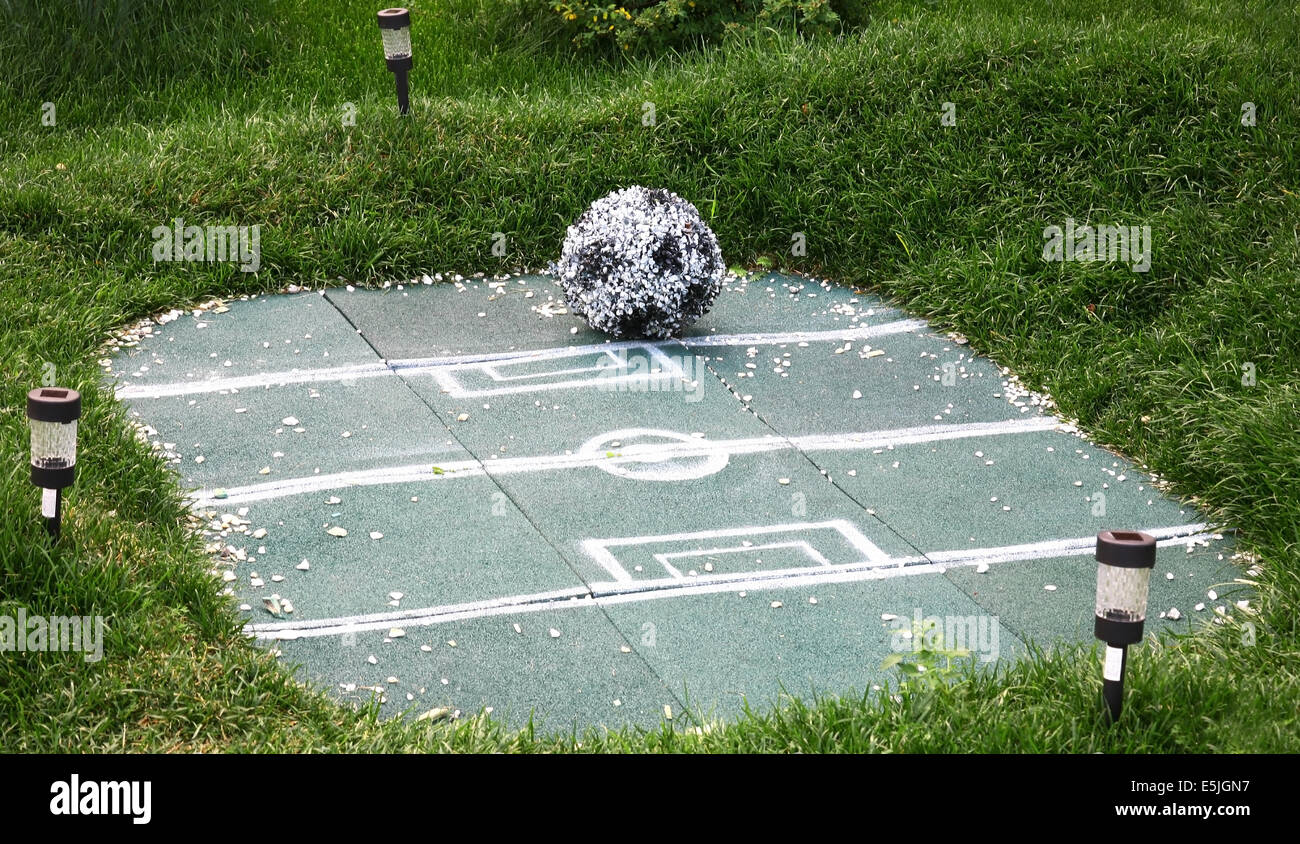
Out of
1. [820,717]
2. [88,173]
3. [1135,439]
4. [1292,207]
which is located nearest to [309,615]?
[820,717]

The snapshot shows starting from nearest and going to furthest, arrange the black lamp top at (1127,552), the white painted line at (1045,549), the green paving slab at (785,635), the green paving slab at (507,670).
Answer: the black lamp top at (1127,552) → the green paving slab at (507,670) → the green paving slab at (785,635) → the white painted line at (1045,549)

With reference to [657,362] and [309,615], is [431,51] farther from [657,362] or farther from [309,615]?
[309,615]

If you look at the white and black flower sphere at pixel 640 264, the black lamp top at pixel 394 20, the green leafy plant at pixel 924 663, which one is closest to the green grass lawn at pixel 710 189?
the green leafy plant at pixel 924 663

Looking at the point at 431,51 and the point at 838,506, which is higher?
the point at 431,51

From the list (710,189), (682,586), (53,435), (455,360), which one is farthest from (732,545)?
(710,189)

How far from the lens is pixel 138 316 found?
8508mm

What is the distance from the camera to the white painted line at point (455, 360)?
7637 mm

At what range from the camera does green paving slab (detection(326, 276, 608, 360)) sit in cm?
833

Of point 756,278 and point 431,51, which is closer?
point 756,278

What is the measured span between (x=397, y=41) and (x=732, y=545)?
15.9 feet

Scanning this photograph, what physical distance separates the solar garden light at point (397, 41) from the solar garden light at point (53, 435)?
5009mm

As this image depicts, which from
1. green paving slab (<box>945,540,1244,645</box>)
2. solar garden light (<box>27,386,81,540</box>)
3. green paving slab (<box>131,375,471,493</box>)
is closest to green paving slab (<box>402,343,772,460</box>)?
green paving slab (<box>131,375,471,493</box>)

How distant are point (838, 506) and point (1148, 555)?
103 inches

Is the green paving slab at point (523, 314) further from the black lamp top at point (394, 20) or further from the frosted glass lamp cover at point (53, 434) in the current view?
the frosted glass lamp cover at point (53, 434)
